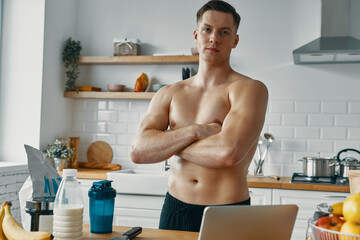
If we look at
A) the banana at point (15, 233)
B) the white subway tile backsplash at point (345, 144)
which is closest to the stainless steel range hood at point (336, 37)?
the white subway tile backsplash at point (345, 144)

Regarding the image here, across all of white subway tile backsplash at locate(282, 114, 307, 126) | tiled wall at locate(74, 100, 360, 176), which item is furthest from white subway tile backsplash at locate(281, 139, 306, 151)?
white subway tile backsplash at locate(282, 114, 307, 126)

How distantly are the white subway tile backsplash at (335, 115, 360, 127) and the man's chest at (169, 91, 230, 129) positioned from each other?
7.14 feet

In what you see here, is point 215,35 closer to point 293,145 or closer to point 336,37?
point 336,37

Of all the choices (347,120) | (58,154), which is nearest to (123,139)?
(58,154)

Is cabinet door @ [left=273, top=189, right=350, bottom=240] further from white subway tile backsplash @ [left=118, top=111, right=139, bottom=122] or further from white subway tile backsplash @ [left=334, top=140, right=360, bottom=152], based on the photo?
white subway tile backsplash @ [left=118, top=111, right=139, bottom=122]

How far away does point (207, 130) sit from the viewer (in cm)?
200

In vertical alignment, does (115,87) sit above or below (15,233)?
above

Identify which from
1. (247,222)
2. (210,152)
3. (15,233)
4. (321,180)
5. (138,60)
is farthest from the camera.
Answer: (138,60)

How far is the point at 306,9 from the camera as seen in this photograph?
160 inches

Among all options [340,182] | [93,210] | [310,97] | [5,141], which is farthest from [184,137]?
[5,141]

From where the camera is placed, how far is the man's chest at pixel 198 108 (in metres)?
2.10

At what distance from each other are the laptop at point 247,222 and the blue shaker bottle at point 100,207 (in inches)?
21.9

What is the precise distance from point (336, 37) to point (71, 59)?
2470mm

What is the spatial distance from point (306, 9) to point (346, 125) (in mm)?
1123
